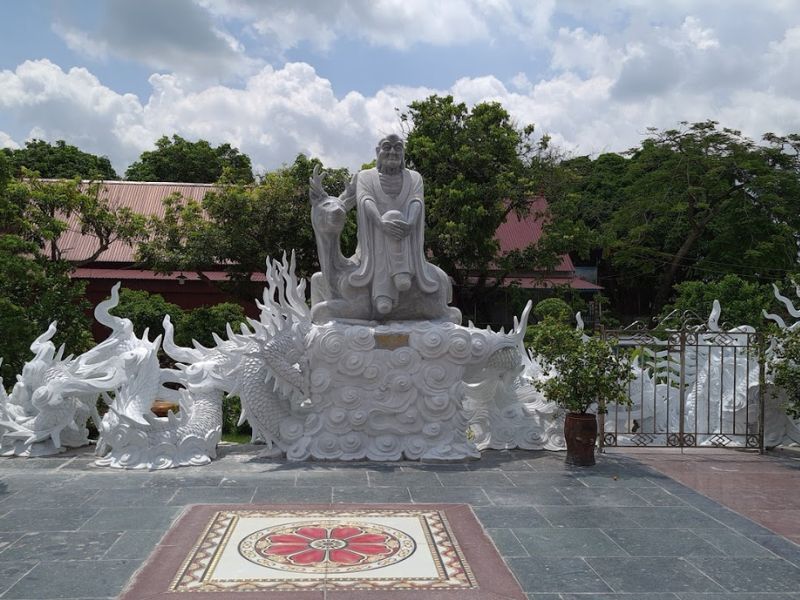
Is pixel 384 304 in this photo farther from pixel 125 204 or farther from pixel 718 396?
pixel 125 204

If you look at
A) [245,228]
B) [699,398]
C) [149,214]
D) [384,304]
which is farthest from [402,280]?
[149,214]

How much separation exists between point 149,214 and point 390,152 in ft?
40.2

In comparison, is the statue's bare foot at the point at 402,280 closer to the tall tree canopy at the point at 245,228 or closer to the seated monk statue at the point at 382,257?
the seated monk statue at the point at 382,257

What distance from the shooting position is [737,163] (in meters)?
19.6

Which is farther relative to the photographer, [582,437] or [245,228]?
[245,228]

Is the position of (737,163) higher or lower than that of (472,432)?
higher

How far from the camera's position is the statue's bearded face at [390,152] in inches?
301

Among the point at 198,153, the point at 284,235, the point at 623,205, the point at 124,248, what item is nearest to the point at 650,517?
the point at 284,235

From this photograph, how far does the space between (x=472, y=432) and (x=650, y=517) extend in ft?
8.74

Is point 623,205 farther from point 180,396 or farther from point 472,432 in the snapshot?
point 180,396

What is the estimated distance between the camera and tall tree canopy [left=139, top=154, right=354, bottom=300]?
15.1m

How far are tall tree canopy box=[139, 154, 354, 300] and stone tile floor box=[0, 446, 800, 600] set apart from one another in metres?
8.27

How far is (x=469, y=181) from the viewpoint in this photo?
637 inches

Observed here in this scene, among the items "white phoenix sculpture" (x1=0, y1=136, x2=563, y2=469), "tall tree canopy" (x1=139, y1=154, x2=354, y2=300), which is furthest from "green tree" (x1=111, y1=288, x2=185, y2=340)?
"white phoenix sculpture" (x1=0, y1=136, x2=563, y2=469)
